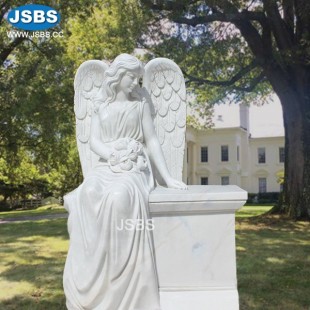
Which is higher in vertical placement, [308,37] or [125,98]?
[308,37]

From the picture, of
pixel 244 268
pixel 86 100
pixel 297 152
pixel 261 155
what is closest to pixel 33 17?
pixel 297 152

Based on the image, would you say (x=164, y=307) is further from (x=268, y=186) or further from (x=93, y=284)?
(x=268, y=186)

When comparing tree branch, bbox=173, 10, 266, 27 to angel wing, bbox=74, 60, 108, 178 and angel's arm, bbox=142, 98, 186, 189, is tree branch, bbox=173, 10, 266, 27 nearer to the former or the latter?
angel wing, bbox=74, 60, 108, 178

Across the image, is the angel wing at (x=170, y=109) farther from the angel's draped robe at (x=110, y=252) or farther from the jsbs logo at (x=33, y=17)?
the jsbs logo at (x=33, y=17)

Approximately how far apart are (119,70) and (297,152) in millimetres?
9357

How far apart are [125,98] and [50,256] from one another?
4526 mm

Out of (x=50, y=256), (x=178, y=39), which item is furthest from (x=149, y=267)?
(x=178, y=39)

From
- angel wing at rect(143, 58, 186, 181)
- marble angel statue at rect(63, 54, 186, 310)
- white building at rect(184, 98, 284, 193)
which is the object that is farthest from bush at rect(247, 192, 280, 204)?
marble angel statue at rect(63, 54, 186, 310)

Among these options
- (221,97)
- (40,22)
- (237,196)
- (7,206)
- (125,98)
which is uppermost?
(40,22)

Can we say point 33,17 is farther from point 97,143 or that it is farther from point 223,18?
point 97,143

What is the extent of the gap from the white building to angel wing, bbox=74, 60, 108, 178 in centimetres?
3429

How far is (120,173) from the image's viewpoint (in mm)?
3451

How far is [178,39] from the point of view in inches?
480

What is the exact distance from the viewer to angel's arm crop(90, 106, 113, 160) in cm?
366
